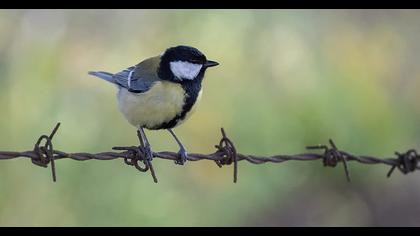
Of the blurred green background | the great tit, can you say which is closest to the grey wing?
the great tit

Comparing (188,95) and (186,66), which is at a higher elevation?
(186,66)

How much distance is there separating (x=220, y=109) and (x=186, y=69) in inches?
95.3

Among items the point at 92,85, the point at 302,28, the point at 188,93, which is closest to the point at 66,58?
the point at 92,85

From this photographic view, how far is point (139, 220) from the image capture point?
602 cm

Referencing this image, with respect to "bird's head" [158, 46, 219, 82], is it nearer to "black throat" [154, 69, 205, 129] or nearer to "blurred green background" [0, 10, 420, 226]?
"black throat" [154, 69, 205, 129]

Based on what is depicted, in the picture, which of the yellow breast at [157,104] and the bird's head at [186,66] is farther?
the bird's head at [186,66]

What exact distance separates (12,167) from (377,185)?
3.67 metres

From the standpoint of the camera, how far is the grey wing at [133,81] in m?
4.20

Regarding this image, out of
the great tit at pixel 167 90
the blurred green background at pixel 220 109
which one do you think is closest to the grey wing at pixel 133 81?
the great tit at pixel 167 90

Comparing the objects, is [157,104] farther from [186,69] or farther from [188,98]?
[186,69]

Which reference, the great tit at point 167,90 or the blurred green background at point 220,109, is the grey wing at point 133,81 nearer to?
the great tit at point 167,90

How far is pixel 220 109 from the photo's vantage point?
21.6ft

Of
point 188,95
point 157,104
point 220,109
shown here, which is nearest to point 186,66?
point 188,95

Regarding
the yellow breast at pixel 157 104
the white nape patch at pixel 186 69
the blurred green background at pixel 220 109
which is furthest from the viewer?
the blurred green background at pixel 220 109
